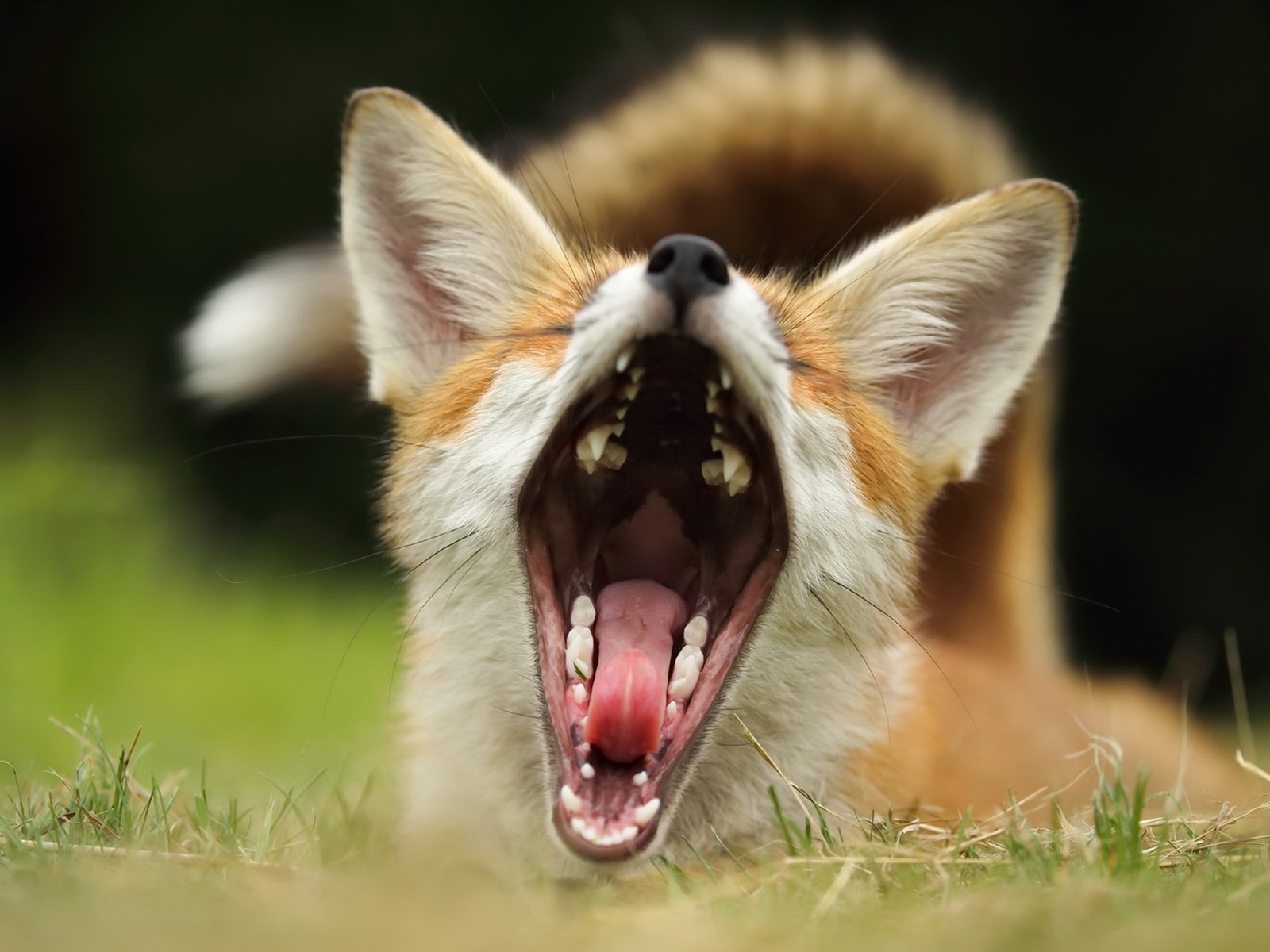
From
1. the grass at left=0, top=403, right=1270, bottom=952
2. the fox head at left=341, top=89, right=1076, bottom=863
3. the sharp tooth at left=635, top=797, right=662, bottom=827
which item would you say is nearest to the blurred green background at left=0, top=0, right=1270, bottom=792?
the grass at left=0, top=403, right=1270, bottom=952

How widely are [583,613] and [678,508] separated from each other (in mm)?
381

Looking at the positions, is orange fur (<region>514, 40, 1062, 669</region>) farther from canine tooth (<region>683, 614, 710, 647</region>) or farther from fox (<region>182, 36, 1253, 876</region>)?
canine tooth (<region>683, 614, 710, 647</region>)

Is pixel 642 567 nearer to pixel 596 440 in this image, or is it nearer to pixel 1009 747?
pixel 596 440

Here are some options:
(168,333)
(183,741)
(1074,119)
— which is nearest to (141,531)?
(183,741)

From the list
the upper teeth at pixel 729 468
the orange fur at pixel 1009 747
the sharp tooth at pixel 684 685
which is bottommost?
the orange fur at pixel 1009 747

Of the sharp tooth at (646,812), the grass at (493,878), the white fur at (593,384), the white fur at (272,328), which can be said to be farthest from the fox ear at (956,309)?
the white fur at (272,328)

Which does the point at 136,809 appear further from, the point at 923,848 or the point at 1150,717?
the point at 1150,717

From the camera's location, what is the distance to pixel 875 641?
9.60ft

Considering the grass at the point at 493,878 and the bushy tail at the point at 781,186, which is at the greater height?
the bushy tail at the point at 781,186

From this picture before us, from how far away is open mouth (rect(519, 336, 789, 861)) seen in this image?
2521 mm

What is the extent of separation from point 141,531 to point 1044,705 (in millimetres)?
4047

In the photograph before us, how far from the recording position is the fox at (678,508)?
2.58 m

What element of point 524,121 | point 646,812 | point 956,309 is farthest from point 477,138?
point 646,812

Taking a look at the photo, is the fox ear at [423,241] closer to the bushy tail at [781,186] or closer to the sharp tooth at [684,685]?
the bushy tail at [781,186]
